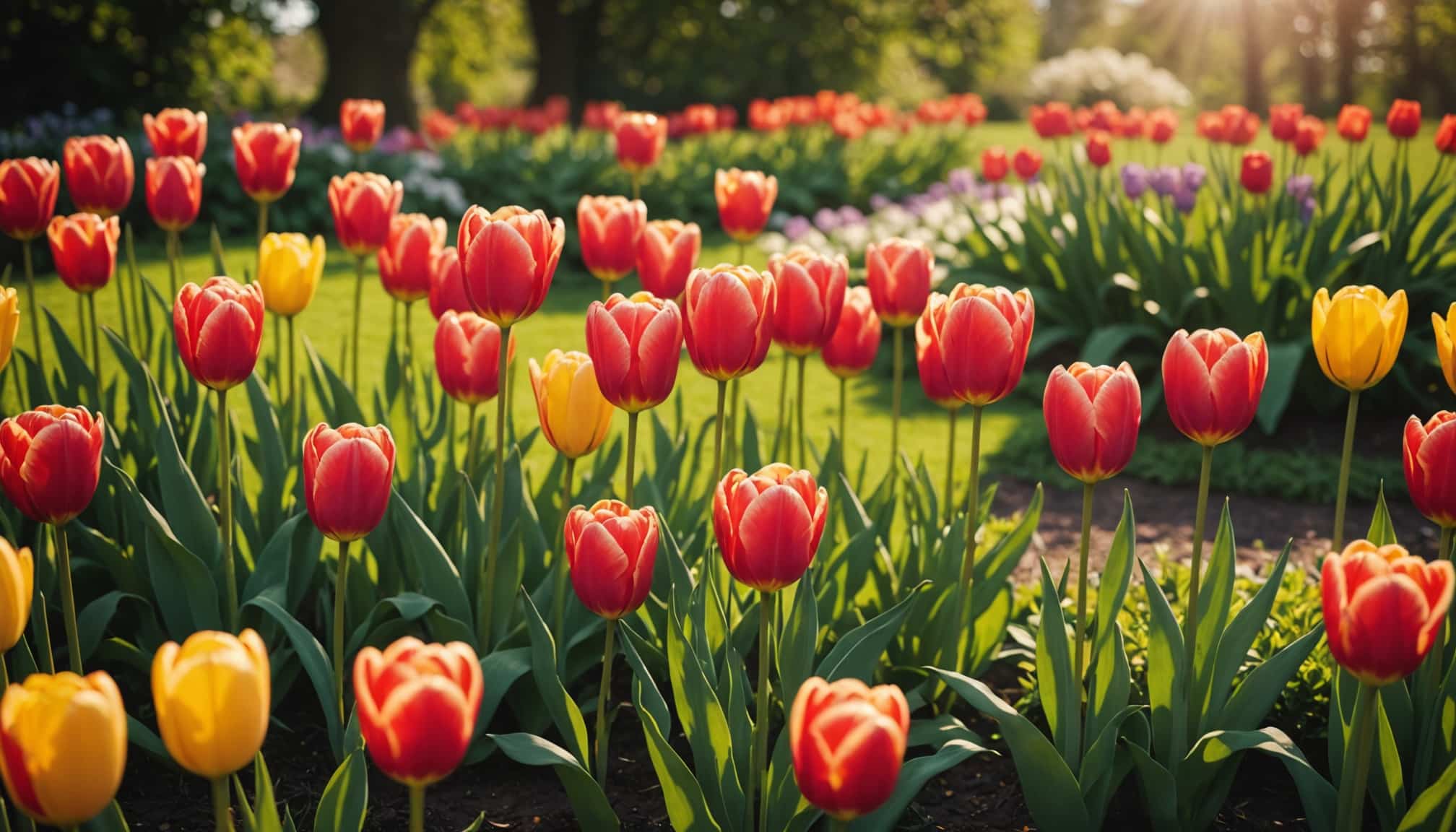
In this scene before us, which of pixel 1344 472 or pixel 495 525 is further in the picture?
pixel 495 525

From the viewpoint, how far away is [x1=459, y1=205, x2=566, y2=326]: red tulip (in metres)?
2.10

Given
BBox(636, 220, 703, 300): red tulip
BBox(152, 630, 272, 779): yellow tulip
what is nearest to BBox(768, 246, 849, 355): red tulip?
BBox(636, 220, 703, 300): red tulip

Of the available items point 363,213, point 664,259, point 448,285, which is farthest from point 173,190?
point 664,259

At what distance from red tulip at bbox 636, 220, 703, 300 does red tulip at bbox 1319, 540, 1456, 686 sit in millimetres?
1652

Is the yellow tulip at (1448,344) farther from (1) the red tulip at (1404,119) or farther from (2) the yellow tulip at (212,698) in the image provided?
(1) the red tulip at (1404,119)

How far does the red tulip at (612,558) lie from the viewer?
1.79 m

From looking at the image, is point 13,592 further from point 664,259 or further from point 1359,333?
point 1359,333

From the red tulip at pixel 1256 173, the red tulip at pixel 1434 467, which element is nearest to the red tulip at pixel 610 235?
the red tulip at pixel 1434 467

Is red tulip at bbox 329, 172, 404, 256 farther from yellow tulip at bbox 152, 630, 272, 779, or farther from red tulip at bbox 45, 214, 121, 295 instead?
yellow tulip at bbox 152, 630, 272, 779

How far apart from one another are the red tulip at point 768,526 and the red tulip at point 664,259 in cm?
118

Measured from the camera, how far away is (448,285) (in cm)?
279

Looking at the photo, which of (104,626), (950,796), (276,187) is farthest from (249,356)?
(950,796)

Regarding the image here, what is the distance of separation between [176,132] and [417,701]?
2.84 meters

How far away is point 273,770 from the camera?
2.51 m
